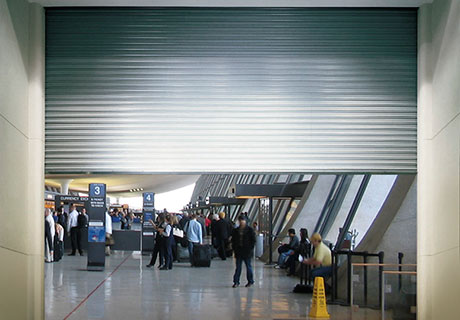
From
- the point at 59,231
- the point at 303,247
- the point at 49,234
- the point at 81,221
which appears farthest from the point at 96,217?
the point at 81,221

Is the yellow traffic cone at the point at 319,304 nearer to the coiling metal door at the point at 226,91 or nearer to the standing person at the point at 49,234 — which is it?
the coiling metal door at the point at 226,91

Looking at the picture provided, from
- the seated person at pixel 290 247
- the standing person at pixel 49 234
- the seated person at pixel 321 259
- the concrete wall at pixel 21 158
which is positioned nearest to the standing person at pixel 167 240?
the seated person at pixel 290 247

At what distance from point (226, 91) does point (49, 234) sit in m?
14.2

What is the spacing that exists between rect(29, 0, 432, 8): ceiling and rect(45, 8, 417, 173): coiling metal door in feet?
0.72

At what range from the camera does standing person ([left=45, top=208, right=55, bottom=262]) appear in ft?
63.6

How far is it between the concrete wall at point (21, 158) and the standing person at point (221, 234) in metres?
17.0

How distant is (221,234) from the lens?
23.6 metres

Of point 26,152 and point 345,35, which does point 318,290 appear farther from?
point 26,152

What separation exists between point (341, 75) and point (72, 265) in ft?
48.2

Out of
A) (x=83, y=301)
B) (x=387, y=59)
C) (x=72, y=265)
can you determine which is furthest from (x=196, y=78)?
(x=72, y=265)

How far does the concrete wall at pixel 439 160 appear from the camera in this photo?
228 inches

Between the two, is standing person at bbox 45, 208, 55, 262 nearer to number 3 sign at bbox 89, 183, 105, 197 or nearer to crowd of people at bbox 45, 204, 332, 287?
crowd of people at bbox 45, 204, 332, 287

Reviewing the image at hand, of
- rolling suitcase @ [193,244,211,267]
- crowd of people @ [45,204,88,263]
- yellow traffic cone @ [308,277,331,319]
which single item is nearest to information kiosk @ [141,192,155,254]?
crowd of people @ [45,204,88,263]

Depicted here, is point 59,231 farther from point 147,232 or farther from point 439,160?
point 439,160
